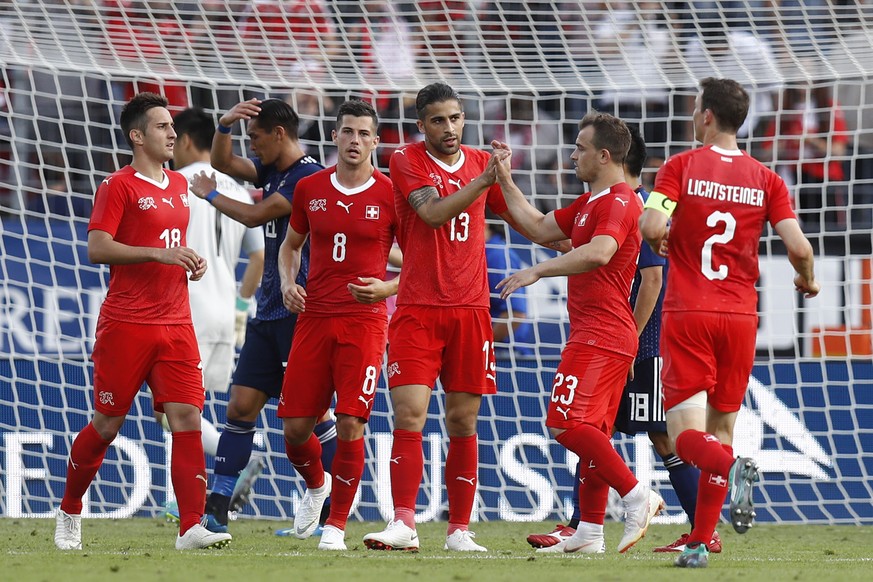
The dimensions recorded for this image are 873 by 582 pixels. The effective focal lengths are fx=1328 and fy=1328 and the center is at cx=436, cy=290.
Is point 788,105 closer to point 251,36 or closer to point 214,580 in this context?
point 251,36

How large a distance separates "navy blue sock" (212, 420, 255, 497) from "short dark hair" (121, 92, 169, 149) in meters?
1.71

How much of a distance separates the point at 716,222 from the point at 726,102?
19.1 inches

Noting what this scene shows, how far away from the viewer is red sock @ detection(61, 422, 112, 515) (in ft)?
19.5

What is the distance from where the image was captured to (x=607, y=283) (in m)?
5.76

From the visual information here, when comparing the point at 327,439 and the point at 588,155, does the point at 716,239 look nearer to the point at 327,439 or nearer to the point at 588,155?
the point at 588,155

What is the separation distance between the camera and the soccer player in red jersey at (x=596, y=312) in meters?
5.54

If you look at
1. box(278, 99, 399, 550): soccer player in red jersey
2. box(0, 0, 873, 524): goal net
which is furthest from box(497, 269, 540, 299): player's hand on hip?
box(0, 0, 873, 524): goal net

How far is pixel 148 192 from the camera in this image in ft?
19.4

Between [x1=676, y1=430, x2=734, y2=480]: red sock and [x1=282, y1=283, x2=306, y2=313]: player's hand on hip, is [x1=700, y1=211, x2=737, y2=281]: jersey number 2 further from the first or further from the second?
[x1=282, y1=283, x2=306, y2=313]: player's hand on hip

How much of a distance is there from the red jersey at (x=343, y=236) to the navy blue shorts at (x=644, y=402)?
133cm

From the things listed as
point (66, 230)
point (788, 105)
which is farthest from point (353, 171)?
point (788, 105)

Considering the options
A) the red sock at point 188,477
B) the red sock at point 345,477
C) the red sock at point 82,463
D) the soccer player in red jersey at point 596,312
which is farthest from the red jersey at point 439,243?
the red sock at point 82,463

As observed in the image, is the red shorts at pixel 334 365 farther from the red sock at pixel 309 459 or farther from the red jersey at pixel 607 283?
the red jersey at pixel 607 283

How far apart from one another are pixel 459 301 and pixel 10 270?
4259 mm
